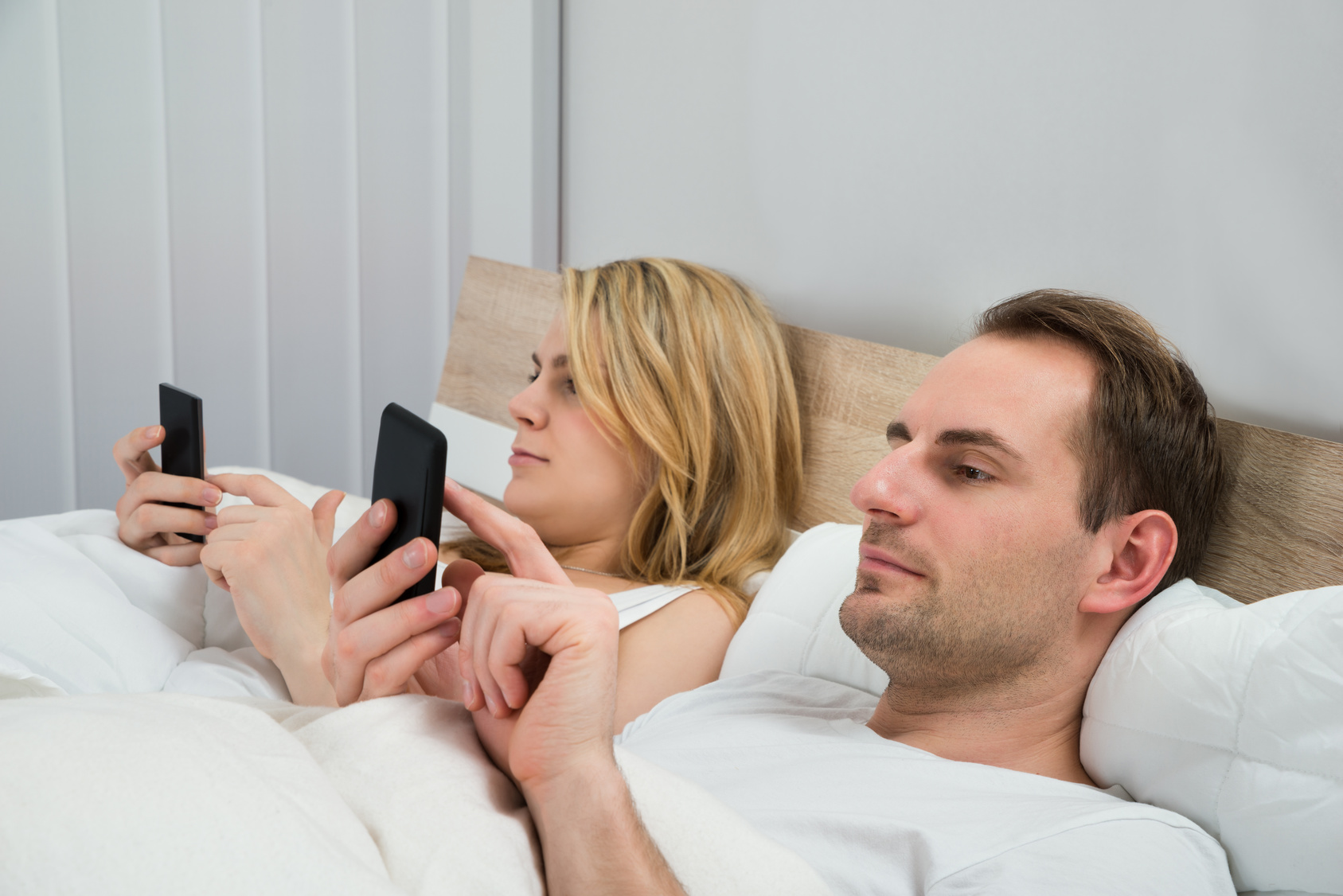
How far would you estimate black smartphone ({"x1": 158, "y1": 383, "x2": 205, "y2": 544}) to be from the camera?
1261mm

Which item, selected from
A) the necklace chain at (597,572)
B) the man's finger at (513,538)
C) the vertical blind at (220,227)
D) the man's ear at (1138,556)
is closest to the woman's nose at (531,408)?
the necklace chain at (597,572)

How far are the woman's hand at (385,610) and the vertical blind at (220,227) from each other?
1.64 meters

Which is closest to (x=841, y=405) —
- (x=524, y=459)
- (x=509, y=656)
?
(x=524, y=459)

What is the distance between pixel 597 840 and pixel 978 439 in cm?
49

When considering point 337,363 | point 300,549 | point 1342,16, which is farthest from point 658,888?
point 337,363

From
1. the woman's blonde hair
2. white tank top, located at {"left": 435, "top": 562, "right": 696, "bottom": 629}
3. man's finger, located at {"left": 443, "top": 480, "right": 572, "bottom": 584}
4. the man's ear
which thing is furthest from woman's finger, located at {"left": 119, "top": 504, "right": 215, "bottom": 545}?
the man's ear

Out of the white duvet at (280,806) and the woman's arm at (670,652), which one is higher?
the white duvet at (280,806)

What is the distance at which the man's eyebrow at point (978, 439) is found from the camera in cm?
85

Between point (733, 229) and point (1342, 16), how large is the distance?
1.02m

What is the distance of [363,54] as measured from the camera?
7.50ft

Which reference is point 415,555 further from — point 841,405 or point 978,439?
point 841,405

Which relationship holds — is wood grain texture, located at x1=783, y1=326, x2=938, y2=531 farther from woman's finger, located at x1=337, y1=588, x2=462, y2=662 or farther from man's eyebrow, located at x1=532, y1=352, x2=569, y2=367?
woman's finger, located at x1=337, y1=588, x2=462, y2=662

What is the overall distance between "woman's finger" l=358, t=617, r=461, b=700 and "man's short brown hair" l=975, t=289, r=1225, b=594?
58cm

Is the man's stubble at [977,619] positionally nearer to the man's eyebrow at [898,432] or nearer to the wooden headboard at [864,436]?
the man's eyebrow at [898,432]
